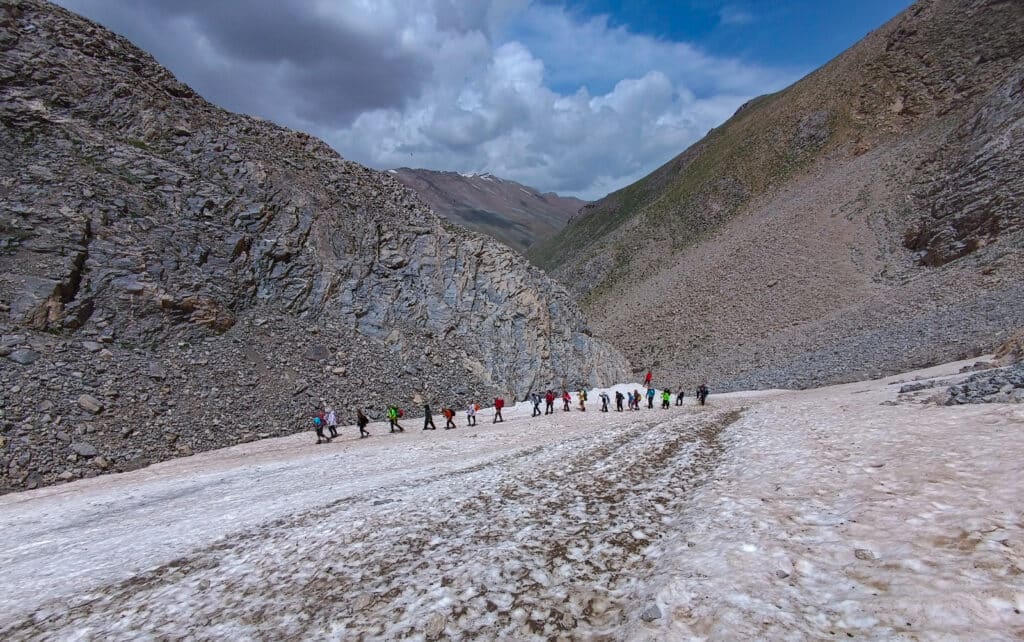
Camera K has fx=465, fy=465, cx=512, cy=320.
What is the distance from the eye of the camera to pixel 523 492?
34.4 feet

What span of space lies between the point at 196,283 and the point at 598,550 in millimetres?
31891

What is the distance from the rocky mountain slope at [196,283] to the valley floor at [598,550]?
390 inches

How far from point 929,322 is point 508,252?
36475 millimetres

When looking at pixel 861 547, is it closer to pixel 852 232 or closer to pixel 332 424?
pixel 332 424

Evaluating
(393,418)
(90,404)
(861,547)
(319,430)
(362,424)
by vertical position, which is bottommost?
(319,430)

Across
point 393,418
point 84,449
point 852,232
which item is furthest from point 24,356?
point 852,232

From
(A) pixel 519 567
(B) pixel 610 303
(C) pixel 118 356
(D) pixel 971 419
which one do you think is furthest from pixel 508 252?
(B) pixel 610 303

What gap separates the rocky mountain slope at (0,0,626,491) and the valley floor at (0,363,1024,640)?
991 cm

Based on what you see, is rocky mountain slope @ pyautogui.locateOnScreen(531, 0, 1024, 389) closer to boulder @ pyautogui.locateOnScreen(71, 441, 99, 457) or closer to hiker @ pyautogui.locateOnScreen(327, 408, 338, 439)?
hiker @ pyautogui.locateOnScreen(327, 408, 338, 439)

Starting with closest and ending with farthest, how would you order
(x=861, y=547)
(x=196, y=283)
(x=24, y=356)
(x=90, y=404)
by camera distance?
(x=861, y=547) → (x=90, y=404) → (x=24, y=356) → (x=196, y=283)

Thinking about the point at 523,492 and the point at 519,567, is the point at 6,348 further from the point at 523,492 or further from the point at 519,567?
the point at 519,567

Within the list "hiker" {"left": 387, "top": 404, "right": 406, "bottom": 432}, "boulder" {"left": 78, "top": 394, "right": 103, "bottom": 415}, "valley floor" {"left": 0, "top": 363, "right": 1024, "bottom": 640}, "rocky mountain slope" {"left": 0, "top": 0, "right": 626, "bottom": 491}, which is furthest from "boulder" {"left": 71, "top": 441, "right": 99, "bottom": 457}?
"hiker" {"left": 387, "top": 404, "right": 406, "bottom": 432}

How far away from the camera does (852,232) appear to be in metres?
61.8

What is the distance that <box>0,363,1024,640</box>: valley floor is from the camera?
5023 mm
